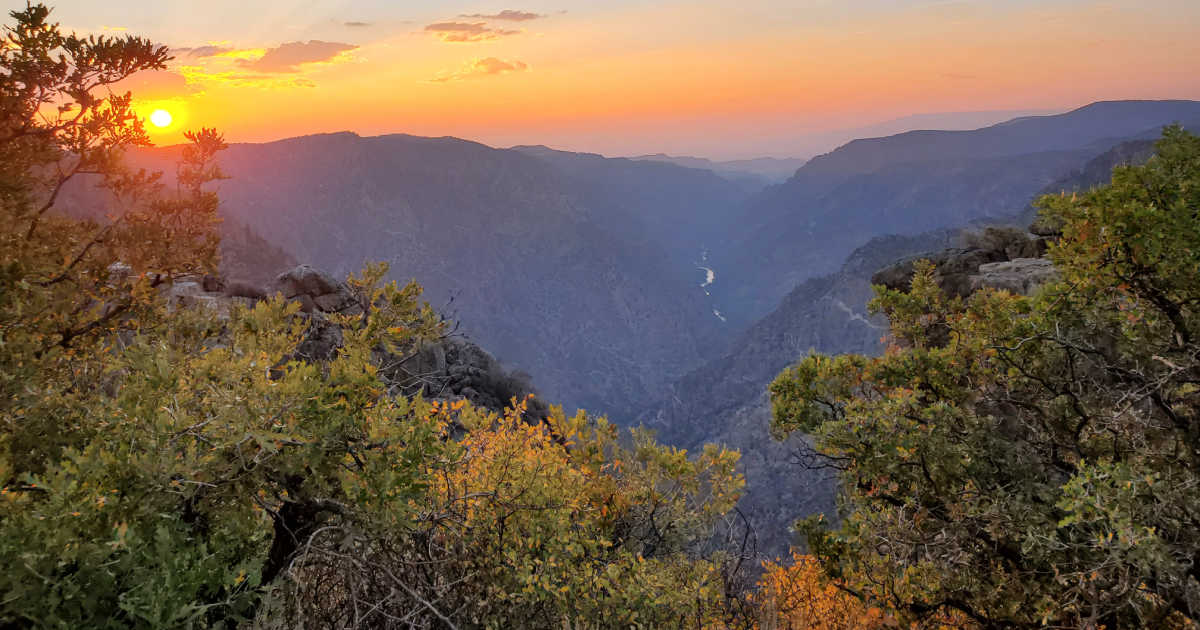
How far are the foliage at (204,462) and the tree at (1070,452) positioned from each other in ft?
12.7

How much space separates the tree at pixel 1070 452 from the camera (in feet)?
25.5

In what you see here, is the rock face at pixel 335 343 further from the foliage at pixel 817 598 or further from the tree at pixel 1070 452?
the tree at pixel 1070 452

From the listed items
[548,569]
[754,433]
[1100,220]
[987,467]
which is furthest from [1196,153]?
[754,433]

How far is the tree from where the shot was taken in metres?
7.76

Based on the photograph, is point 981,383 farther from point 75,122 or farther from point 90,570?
point 75,122

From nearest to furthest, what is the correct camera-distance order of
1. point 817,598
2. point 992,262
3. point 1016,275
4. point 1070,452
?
1. point 1070,452
2. point 817,598
3. point 1016,275
4. point 992,262

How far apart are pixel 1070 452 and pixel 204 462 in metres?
14.6

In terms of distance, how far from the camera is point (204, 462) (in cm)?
459

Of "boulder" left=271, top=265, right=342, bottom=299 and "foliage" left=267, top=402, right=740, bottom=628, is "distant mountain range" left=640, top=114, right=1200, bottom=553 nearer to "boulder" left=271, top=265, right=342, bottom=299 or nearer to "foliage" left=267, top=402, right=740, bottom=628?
"boulder" left=271, top=265, right=342, bottom=299

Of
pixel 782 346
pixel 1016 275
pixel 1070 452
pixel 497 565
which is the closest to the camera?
pixel 497 565

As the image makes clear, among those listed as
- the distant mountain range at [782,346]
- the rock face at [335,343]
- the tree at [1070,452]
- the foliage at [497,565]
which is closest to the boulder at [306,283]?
the rock face at [335,343]

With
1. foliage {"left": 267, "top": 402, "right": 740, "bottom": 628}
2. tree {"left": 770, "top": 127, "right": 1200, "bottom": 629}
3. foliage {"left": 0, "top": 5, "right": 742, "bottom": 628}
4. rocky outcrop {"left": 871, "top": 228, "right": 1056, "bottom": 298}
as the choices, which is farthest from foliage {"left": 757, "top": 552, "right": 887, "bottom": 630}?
rocky outcrop {"left": 871, "top": 228, "right": 1056, "bottom": 298}

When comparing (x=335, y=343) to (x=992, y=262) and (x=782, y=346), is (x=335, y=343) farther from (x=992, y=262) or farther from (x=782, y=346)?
(x=782, y=346)

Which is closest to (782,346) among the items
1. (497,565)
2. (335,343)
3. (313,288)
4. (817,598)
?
(313,288)
